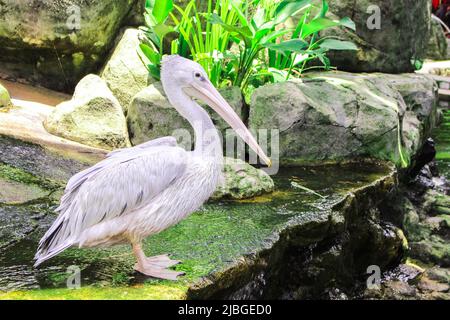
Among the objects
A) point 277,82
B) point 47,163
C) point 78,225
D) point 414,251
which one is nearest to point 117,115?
point 47,163

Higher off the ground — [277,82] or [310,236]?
[277,82]

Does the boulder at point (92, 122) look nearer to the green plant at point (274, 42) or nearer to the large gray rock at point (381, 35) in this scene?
the green plant at point (274, 42)

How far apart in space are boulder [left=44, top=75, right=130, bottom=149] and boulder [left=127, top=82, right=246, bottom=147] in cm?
18

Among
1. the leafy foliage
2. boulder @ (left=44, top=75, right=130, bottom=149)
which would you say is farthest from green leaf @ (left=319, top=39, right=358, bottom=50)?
boulder @ (left=44, top=75, right=130, bottom=149)

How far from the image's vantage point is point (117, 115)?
5.52m

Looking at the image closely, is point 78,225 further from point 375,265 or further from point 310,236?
point 375,265

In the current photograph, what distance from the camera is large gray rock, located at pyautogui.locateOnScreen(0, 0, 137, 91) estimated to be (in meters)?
6.51

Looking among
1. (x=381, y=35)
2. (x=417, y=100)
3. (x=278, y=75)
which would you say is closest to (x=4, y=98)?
(x=278, y=75)

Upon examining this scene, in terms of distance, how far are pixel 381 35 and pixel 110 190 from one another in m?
5.32

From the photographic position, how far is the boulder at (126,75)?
6.40 meters

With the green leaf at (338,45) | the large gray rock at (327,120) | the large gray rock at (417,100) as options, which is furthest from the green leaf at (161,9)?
the large gray rock at (417,100)

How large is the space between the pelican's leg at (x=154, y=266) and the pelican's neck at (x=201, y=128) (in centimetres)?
60

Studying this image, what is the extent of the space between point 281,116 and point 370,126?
0.86 meters

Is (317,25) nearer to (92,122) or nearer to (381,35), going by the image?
(381,35)
